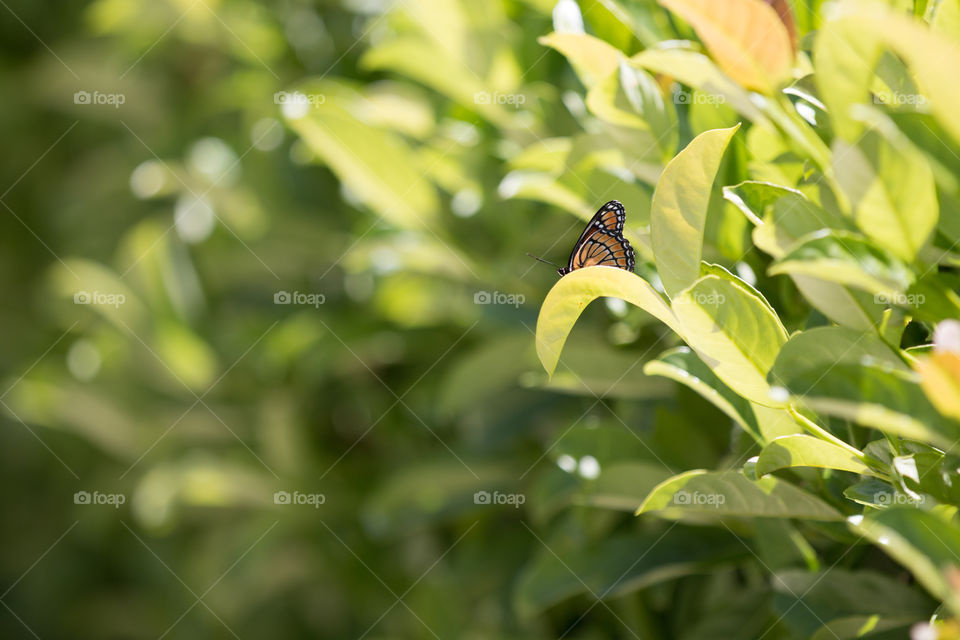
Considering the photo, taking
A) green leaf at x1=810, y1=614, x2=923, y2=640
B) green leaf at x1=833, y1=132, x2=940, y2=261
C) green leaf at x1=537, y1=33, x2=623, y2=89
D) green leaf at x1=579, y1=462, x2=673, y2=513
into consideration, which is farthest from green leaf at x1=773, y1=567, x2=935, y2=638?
green leaf at x1=537, y1=33, x2=623, y2=89

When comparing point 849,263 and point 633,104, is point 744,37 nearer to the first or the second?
point 633,104

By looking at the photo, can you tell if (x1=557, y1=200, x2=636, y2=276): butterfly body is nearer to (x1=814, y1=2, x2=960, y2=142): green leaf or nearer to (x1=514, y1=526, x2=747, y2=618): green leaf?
(x1=814, y1=2, x2=960, y2=142): green leaf

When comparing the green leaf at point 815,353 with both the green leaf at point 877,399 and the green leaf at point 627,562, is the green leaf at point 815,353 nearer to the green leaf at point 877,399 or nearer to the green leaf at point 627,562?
the green leaf at point 877,399

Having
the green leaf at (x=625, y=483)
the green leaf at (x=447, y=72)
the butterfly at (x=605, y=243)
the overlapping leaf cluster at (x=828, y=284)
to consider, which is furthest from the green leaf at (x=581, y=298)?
the green leaf at (x=447, y=72)

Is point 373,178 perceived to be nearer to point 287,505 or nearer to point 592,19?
point 592,19

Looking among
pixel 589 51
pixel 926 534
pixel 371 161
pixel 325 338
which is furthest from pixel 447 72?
pixel 926 534

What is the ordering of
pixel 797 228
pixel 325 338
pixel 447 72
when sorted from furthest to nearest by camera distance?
pixel 325 338 < pixel 447 72 < pixel 797 228
